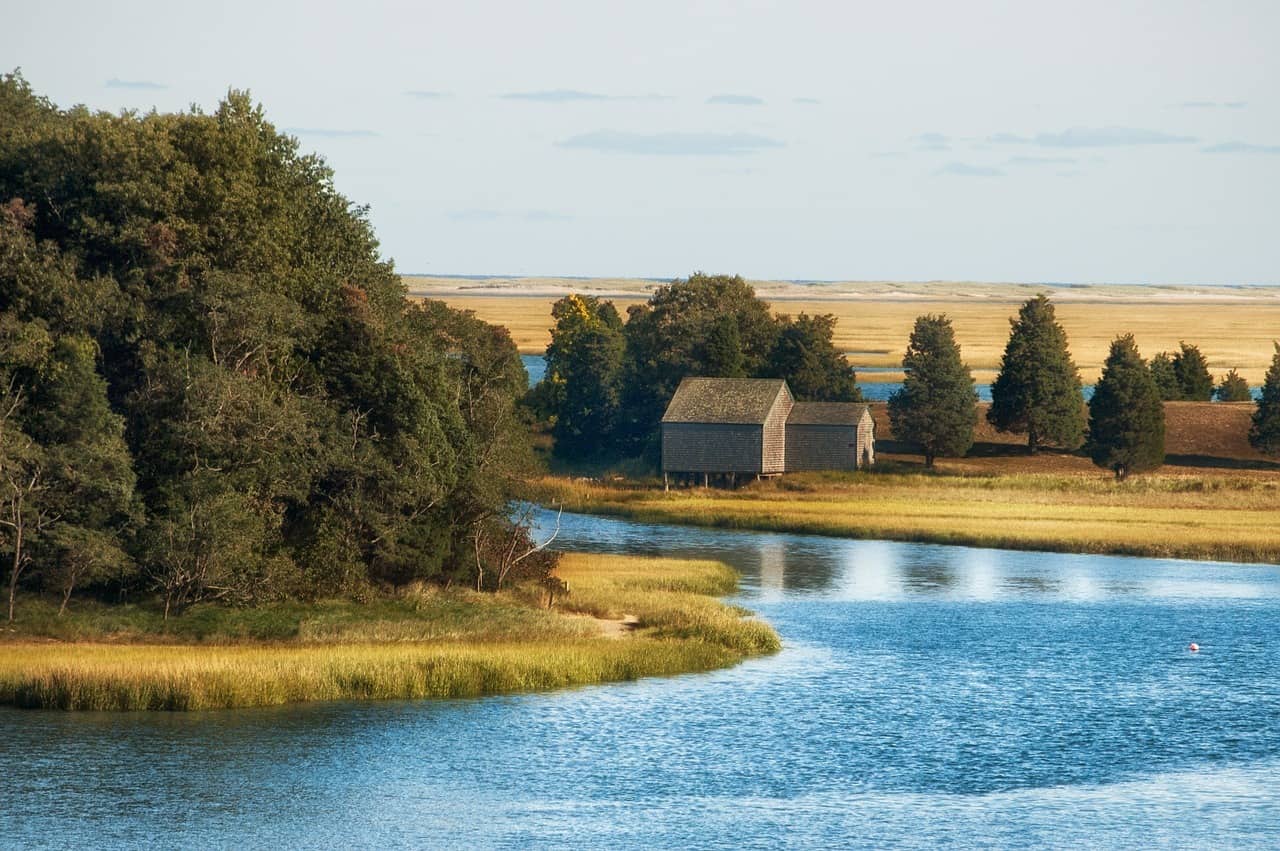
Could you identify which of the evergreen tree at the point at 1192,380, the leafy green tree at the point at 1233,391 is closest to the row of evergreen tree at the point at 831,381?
the evergreen tree at the point at 1192,380

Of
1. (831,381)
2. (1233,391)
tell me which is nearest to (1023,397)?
(831,381)

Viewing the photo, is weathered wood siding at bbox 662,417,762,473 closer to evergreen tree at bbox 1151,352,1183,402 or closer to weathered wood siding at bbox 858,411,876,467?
weathered wood siding at bbox 858,411,876,467

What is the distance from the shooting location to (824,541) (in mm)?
88812

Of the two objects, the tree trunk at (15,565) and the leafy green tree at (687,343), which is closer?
the tree trunk at (15,565)

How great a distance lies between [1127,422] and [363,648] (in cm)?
7749

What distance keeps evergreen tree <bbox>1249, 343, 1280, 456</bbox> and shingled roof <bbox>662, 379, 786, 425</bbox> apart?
3585 centimetres

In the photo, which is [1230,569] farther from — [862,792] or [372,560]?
[862,792]

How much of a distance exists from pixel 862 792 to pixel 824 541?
51814mm

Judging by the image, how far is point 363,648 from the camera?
4953 centimetres

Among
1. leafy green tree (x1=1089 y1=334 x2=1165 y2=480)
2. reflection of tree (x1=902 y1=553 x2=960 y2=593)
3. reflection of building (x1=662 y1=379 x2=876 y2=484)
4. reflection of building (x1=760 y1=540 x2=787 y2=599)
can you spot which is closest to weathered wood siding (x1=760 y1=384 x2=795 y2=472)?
reflection of building (x1=662 y1=379 x2=876 y2=484)

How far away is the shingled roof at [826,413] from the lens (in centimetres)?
11662

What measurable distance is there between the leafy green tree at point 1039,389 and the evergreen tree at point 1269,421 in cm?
1236

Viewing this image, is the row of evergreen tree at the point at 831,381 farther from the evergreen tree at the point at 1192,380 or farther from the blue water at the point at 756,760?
the blue water at the point at 756,760

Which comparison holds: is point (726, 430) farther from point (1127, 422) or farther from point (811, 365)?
point (1127, 422)
